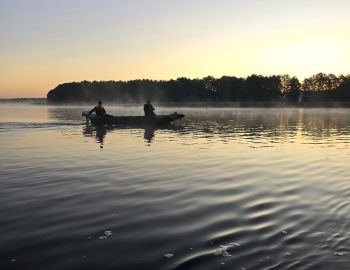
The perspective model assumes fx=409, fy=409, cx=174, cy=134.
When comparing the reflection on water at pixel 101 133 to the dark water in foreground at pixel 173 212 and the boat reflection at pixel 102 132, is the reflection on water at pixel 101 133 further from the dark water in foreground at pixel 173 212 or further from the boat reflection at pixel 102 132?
the dark water in foreground at pixel 173 212

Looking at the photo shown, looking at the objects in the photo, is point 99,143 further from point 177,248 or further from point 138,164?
point 177,248

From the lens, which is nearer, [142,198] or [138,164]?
[142,198]

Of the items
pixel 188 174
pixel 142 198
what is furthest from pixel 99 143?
pixel 142 198

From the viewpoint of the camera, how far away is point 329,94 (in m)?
155

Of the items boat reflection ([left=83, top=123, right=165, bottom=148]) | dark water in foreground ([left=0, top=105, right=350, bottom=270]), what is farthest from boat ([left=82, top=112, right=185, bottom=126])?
dark water in foreground ([left=0, top=105, right=350, bottom=270])

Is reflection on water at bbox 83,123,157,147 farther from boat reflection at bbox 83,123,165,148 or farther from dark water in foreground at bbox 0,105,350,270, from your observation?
dark water in foreground at bbox 0,105,350,270

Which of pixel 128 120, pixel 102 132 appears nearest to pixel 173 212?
pixel 102 132

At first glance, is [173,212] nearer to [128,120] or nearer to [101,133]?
[101,133]

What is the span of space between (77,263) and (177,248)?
5.93ft

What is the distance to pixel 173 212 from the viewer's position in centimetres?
989

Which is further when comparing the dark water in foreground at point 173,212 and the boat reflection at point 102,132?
the boat reflection at point 102,132

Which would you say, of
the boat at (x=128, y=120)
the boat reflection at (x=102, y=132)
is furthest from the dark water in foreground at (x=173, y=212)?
the boat at (x=128, y=120)

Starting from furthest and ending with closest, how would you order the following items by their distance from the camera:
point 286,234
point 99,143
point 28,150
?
point 99,143
point 28,150
point 286,234

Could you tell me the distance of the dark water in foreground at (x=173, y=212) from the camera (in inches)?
277
